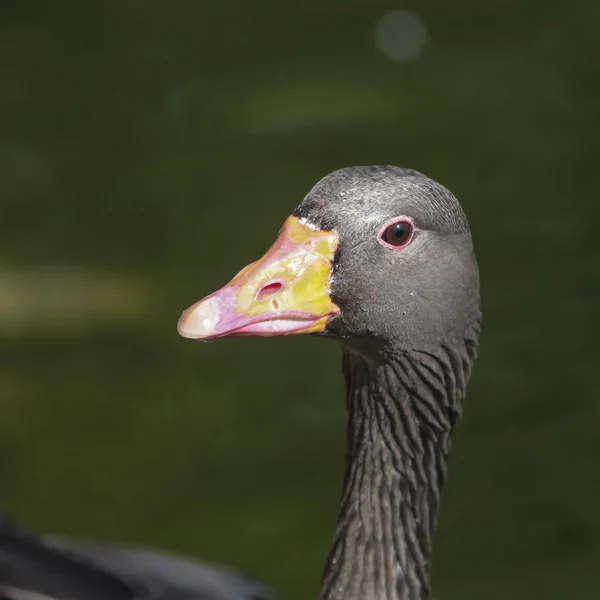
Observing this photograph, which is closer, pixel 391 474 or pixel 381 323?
pixel 381 323

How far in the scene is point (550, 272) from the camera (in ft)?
24.1

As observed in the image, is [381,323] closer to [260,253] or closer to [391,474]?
[391,474]

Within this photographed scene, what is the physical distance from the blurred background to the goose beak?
254 cm

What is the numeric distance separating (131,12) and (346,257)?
650 cm

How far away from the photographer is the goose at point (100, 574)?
455 cm

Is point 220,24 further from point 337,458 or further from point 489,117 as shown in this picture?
point 337,458

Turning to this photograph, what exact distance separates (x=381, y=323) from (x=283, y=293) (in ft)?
1.17

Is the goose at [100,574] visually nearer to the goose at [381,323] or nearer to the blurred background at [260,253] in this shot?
A: the blurred background at [260,253]

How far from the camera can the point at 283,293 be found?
142 inches

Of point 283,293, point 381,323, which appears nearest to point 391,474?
point 381,323

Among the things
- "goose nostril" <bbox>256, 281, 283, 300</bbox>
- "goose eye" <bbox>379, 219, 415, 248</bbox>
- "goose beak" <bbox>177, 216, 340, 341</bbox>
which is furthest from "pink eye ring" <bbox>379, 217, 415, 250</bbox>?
"goose nostril" <bbox>256, 281, 283, 300</bbox>

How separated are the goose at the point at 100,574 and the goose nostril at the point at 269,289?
5.39 feet

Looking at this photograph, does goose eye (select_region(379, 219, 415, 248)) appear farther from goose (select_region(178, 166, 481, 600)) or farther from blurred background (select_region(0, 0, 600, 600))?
blurred background (select_region(0, 0, 600, 600))

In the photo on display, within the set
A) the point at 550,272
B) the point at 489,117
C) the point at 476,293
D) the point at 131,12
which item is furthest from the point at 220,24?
the point at 476,293
